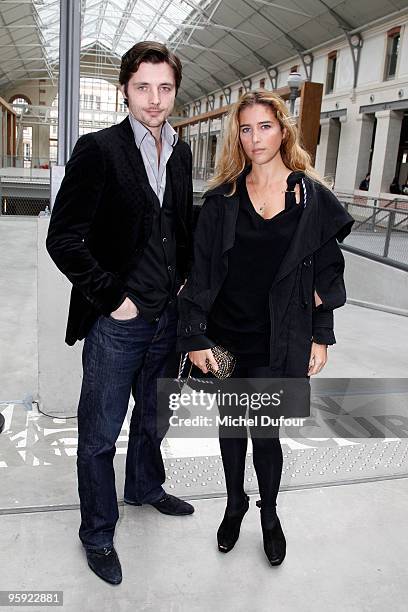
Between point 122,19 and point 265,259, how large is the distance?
123 ft

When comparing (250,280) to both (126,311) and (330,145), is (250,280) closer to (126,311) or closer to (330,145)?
(126,311)

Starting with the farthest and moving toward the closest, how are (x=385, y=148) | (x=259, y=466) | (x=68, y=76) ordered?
(x=385, y=148) → (x=68, y=76) → (x=259, y=466)

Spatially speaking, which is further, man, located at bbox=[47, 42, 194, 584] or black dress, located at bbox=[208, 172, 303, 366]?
black dress, located at bbox=[208, 172, 303, 366]

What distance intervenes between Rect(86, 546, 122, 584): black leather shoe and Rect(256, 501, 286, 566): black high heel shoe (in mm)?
543

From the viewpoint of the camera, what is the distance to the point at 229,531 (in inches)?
85.7

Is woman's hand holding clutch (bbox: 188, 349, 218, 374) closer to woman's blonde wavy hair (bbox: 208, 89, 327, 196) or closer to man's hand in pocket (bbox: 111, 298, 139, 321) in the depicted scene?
man's hand in pocket (bbox: 111, 298, 139, 321)

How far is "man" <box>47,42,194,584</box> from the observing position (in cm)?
180

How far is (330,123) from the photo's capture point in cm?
2389

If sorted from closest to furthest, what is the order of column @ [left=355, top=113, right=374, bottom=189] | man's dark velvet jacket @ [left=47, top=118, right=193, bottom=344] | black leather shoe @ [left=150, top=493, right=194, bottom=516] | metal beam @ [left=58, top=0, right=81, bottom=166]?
man's dark velvet jacket @ [left=47, top=118, right=193, bottom=344], black leather shoe @ [left=150, top=493, right=194, bottom=516], metal beam @ [left=58, top=0, right=81, bottom=166], column @ [left=355, top=113, right=374, bottom=189]

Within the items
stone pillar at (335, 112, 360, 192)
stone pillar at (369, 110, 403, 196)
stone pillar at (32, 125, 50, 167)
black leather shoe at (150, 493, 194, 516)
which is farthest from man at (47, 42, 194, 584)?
stone pillar at (32, 125, 50, 167)

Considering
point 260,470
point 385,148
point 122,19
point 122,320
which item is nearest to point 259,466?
point 260,470

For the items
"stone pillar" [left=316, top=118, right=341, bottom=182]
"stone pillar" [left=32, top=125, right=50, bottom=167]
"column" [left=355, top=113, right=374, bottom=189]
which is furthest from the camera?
"stone pillar" [left=32, top=125, right=50, bottom=167]

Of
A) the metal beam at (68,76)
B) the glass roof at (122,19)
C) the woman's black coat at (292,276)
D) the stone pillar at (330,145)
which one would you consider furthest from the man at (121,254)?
the glass roof at (122,19)

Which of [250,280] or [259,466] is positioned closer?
[250,280]
